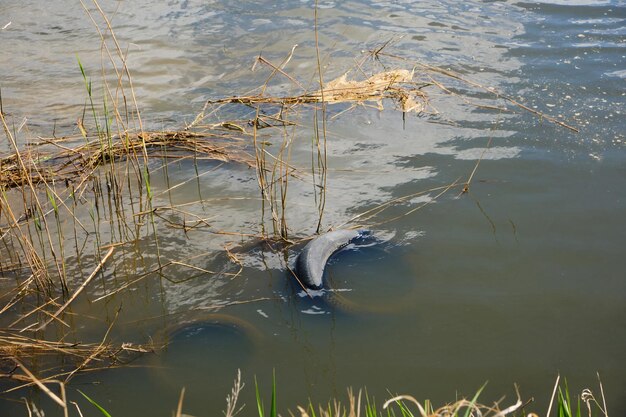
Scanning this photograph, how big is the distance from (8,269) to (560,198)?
10.5 feet

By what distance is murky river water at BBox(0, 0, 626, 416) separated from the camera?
3.31 meters

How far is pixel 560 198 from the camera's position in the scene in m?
4.60

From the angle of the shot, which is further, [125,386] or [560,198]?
[560,198]

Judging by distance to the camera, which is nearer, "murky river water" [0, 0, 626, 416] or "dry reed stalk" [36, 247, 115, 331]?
"murky river water" [0, 0, 626, 416]

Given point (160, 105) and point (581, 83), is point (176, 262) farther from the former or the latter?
point (581, 83)

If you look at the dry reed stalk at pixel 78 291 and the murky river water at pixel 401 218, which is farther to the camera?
the dry reed stalk at pixel 78 291

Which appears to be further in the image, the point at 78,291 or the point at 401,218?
the point at 401,218

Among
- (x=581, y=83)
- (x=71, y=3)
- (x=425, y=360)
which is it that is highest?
(x=71, y=3)

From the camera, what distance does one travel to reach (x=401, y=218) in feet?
14.5

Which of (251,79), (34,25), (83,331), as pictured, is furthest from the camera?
(34,25)

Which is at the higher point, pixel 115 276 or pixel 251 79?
pixel 251 79

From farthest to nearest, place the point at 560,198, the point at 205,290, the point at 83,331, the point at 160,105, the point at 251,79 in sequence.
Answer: the point at 251,79
the point at 160,105
the point at 560,198
the point at 205,290
the point at 83,331

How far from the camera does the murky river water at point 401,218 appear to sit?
3311mm

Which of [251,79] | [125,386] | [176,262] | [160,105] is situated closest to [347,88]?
[251,79]
